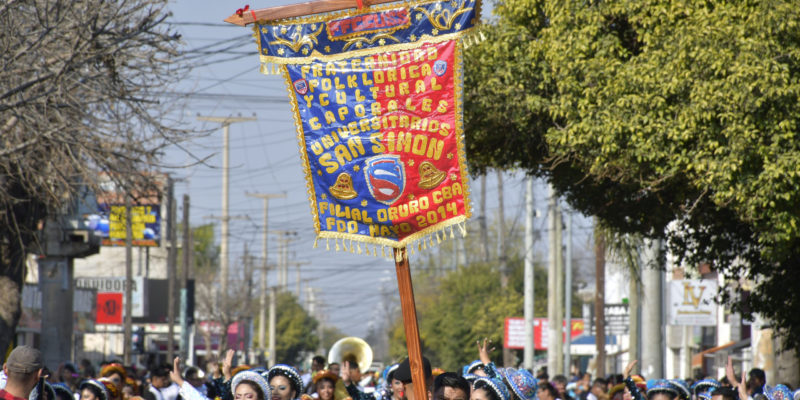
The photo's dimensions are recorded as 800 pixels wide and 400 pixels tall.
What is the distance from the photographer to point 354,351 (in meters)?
16.1

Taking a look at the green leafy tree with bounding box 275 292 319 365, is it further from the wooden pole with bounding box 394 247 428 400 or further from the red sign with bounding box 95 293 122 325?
the wooden pole with bounding box 394 247 428 400

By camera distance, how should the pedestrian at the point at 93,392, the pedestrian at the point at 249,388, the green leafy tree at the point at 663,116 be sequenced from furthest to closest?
the green leafy tree at the point at 663,116 < the pedestrian at the point at 93,392 < the pedestrian at the point at 249,388

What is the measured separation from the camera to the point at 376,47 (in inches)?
311

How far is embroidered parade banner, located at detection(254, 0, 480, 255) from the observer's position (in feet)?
25.8

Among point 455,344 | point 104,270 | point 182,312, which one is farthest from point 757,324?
point 104,270

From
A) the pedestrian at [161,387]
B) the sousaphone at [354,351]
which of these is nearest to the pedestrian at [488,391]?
the pedestrian at [161,387]

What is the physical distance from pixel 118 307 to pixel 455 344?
19.2 metres

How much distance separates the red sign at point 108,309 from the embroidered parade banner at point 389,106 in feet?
120

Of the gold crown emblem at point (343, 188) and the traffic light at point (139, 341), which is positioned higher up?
the gold crown emblem at point (343, 188)

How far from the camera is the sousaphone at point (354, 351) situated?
16016 mm

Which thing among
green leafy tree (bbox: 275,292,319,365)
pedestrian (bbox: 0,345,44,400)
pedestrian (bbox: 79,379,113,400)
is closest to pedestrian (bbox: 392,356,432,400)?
pedestrian (bbox: 79,379,113,400)

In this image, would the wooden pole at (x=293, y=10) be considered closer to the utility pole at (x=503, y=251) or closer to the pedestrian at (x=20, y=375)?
the pedestrian at (x=20, y=375)

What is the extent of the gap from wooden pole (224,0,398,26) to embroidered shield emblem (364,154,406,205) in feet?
3.50

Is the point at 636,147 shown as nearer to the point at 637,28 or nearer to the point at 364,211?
the point at 637,28
